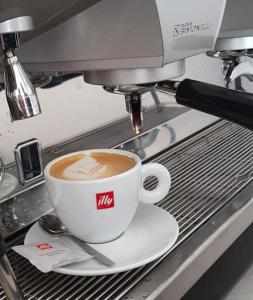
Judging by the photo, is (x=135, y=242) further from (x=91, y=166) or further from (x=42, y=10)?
(x=42, y=10)

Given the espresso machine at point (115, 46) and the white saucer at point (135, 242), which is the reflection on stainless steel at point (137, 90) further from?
the white saucer at point (135, 242)

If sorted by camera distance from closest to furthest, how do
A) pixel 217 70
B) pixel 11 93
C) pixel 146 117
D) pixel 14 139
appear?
pixel 11 93 < pixel 14 139 < pixel 146 117 < pixel 217 70

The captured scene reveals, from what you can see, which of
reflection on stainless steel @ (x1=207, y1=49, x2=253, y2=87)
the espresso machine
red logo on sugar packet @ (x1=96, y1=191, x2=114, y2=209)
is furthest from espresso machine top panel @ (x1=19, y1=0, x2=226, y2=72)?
reflection on stainless steel @ (x1=207, y1=49, x2=253, y2=87)

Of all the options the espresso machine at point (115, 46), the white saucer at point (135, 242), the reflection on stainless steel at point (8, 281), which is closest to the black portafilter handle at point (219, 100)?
the espresso machine at point (115, 46)

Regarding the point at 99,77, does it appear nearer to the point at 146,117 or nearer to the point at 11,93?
the point at 11,93

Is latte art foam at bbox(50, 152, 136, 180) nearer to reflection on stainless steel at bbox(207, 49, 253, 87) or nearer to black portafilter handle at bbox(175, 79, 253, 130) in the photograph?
black portafilter handle at bbox(175, 79, 253, 130)

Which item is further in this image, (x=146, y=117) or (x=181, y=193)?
(x=146, y=117)

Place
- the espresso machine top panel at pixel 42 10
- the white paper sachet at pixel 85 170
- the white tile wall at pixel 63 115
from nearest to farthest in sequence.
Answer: the espresso machine top panel at pixel 42 10
the white paper sachet at pixel 85 170
the white tile wall at pixel 63 115

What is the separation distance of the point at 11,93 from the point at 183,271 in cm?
19

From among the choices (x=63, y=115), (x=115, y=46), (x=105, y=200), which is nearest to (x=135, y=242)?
(x=105, y=200)

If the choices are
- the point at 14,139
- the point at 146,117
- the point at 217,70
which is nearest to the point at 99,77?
the point at 14,139

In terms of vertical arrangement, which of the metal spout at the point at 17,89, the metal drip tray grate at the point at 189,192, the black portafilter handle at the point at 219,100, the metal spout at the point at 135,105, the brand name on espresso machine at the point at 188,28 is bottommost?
the metal drip tray grate at the point at 189,192

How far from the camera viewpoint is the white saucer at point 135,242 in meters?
0.37

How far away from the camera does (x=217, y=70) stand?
102 centimetres
